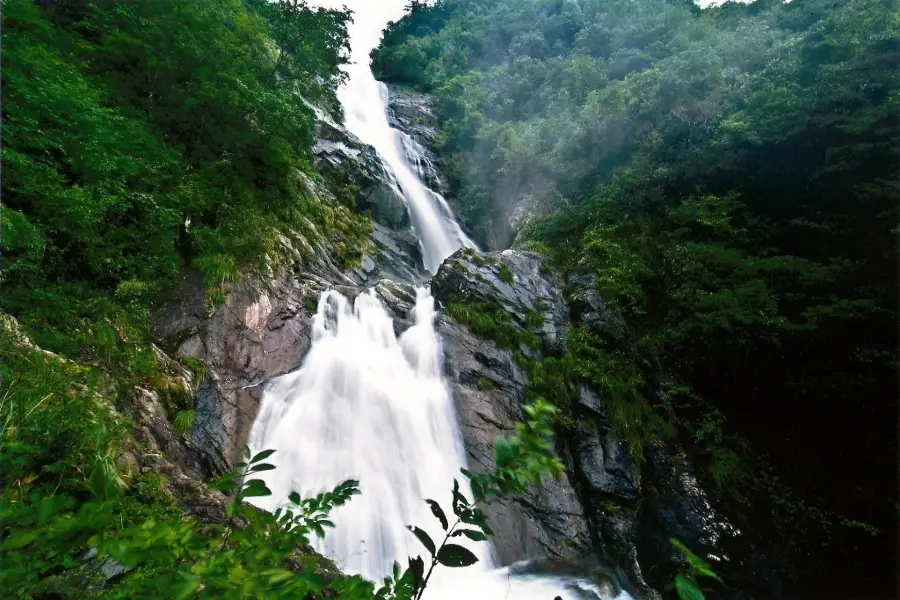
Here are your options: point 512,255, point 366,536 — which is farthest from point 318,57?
point 366,536

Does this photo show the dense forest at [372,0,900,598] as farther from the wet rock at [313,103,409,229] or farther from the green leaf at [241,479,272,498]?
the green leaf at [241,479,272,498]

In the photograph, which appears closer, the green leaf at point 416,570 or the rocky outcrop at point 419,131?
the green leaf at point 416,570

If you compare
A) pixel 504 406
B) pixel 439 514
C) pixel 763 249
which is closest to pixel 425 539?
pixel 439 514

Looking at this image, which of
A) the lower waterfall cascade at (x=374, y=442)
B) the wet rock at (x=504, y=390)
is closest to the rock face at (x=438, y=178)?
the wet rock at (x=504, y=390)

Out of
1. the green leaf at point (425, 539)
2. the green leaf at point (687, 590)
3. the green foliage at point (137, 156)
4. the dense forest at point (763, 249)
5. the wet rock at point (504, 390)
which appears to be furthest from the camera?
the dense forest at point (763, 249)

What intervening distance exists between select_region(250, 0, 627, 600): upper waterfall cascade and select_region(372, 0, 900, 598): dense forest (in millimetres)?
3274

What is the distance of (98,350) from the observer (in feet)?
16.6

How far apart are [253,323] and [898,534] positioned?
37.0 feet

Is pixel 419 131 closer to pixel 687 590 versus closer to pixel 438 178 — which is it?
pixel 438 178

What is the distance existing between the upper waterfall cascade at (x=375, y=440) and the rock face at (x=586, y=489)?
44 centimetres

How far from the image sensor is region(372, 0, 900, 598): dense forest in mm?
7508

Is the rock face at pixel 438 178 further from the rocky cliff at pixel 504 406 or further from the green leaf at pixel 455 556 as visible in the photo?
the green leaf at pixel 455 556

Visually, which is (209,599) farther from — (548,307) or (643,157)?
(643,157)

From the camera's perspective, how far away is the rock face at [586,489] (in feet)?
21.4
